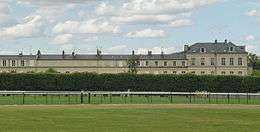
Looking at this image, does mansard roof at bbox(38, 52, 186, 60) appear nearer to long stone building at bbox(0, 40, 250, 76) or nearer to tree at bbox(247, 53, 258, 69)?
long stone building at bbox(0, 40, 250, 76)

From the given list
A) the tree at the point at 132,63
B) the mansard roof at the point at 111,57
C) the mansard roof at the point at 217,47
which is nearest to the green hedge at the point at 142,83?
the tree at the point at 132,63

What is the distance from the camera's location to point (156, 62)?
14212 centimetres

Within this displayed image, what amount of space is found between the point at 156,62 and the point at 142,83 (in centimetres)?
6570

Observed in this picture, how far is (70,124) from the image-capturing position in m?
26.1

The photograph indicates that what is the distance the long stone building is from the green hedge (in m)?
60.5

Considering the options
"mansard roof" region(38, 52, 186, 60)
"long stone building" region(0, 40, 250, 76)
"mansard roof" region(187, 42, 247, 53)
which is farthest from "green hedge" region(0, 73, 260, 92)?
"mansard roof" region(38, 52, 186, 60)

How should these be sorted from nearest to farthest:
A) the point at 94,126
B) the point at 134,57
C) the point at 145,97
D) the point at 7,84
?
1. the point at 94,126
2. the point at 145,97
3. the point at 7,84
4. the point at 134,57

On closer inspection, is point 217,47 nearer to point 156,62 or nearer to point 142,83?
point 156,62

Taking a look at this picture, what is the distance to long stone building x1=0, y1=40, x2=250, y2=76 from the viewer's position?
138m

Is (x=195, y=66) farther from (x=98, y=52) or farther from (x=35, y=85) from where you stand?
(x=35, y=85)

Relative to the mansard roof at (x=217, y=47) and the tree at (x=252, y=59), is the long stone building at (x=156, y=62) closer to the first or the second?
A: the mansard roof at (x=217, y=47)

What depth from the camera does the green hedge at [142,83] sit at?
75562 mm

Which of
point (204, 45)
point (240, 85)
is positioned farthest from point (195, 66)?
point (240, 85)

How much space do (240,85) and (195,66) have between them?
62419mm
